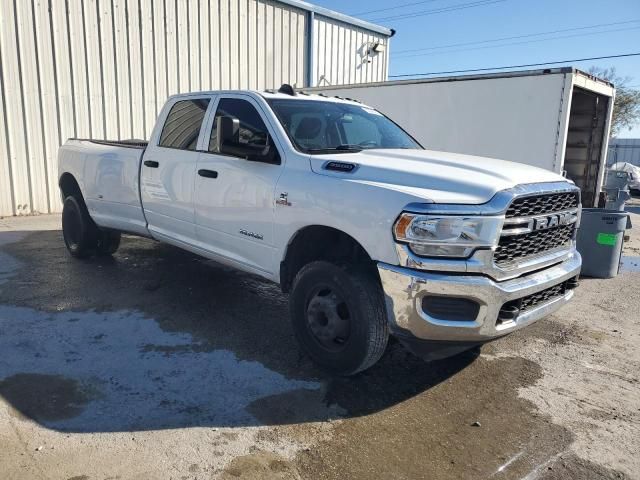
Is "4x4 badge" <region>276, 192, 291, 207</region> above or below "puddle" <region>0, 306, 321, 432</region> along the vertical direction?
above

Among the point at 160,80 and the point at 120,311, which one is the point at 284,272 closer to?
the point at 120,311

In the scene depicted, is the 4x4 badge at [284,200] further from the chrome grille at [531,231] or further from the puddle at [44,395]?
the puddle at [44,395]

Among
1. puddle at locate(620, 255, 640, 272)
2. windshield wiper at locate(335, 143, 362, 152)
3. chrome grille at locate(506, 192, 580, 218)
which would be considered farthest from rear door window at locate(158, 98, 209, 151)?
puddle at locate(620, 255, 640, 272)

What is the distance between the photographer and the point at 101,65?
10.9 m

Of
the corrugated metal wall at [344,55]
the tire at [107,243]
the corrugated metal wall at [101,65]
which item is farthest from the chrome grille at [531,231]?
the corrugated metal wall at [344,55]

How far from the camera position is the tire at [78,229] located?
6590mm

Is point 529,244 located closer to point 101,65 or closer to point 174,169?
point 174,169

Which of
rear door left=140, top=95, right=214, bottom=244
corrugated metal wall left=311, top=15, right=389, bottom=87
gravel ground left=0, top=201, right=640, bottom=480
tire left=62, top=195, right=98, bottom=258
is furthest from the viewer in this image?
corrugated metal wall left=311, top=15, right=389, bottom=87

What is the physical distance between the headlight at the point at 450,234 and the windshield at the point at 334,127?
4.19ft

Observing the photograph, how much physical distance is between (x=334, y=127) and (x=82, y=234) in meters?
3.88

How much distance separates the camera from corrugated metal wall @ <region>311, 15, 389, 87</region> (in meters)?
15.6

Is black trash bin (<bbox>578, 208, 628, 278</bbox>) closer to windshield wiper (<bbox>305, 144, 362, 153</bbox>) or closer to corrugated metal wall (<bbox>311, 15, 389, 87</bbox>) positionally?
windshield wiper (<bbox>305, 144, 362, 153</bbox>)

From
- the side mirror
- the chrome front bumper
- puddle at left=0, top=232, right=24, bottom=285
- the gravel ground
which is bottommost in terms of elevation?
the gravel ground

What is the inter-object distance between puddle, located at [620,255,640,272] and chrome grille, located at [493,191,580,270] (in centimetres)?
455
